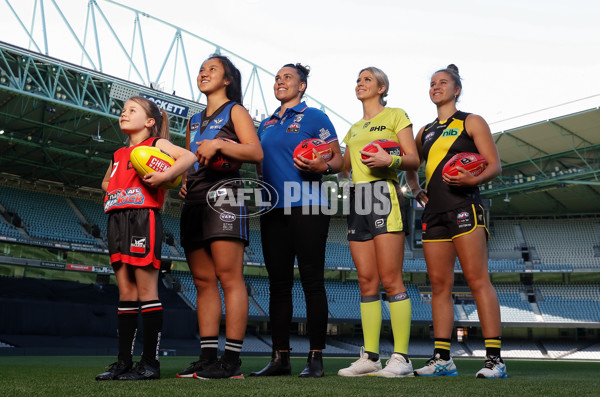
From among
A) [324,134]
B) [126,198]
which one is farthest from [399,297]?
[126,198]

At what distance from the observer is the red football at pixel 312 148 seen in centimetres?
339

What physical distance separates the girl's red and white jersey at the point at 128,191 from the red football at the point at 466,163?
1936mm

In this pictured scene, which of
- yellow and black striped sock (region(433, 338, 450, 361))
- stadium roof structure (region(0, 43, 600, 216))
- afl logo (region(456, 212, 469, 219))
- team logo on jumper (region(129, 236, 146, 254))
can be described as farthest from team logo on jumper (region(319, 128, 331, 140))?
stadium roof structure (region(0, 43, 600, 216))

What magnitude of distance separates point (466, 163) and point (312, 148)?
111 cm

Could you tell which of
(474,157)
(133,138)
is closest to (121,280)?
(133,138)

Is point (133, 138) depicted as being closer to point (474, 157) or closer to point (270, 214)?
point (270, 214)

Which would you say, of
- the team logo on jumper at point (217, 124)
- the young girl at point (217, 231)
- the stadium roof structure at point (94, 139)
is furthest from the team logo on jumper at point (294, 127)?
the stadium roof structure at point (94, 139)

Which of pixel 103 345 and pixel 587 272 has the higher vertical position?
pixel 587 272

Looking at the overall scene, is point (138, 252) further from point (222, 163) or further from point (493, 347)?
point (493, 347)

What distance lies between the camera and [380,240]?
3598 millimetres

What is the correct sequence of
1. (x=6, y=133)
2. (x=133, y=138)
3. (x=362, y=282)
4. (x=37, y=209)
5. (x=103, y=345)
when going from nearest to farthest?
(x=133, y=138)
(x=362, y=282)
(x=103, y=345)
(x=6, y=133)
(x=37, y=209)

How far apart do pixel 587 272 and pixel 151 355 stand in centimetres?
3145

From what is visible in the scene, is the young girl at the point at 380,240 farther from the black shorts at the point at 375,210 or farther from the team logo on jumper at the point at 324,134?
the team logo on jumper at the point at 324,134

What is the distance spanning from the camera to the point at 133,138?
131 inches
